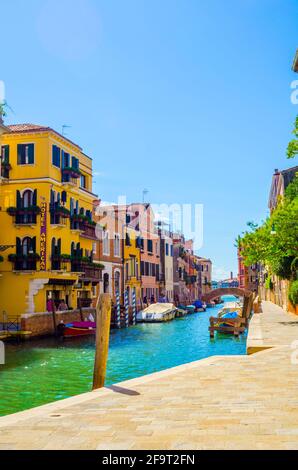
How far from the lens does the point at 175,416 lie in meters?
6.21

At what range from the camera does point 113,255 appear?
4328cm

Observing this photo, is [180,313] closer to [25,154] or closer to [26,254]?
[26,254]

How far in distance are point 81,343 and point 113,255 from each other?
1741cm

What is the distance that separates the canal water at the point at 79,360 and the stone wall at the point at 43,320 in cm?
100

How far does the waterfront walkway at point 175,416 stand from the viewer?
513 centimetres

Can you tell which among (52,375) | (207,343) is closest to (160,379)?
(52,375)

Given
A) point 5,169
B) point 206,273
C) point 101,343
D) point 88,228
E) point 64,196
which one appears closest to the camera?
point 101,343

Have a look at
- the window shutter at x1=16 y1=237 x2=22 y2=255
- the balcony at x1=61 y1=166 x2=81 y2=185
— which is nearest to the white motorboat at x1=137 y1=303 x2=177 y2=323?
the balcony at x1=61 y1=166 x2=81 y2=185

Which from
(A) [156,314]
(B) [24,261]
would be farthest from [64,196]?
(A) [156,314]

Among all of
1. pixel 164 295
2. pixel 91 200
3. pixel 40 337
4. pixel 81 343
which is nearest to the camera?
pixel 81 343

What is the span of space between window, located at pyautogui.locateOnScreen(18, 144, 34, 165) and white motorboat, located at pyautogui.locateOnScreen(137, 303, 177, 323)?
17.4 m

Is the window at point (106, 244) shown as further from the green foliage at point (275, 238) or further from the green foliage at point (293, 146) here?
the green foliage at point (293, 146)

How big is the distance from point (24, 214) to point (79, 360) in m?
13.2
